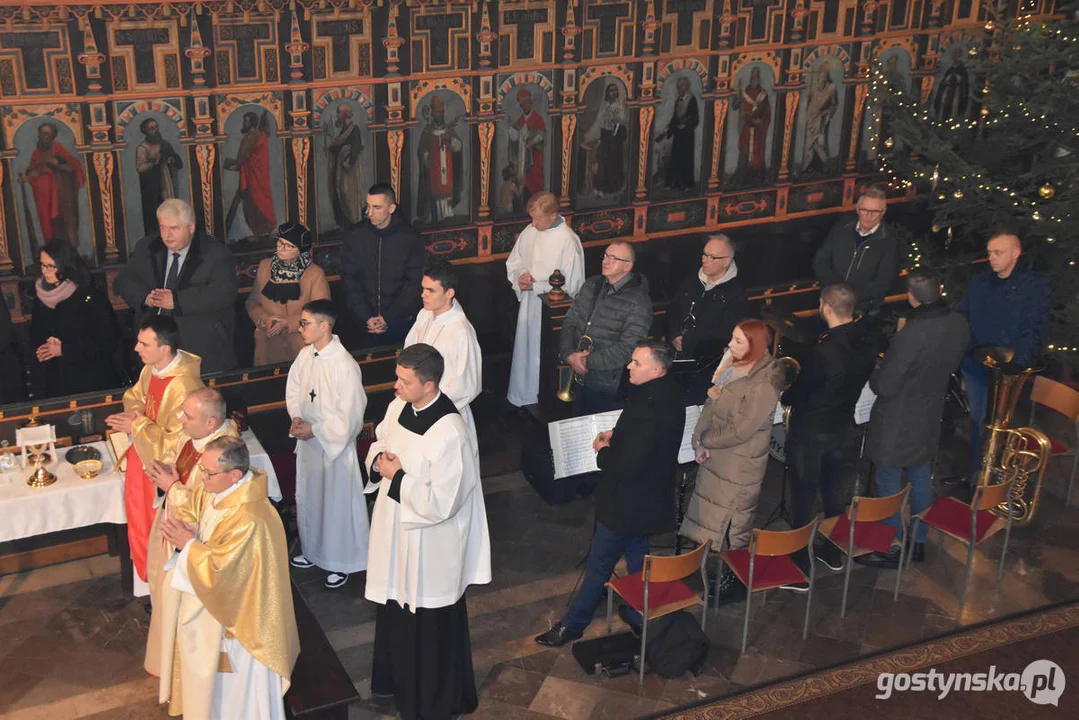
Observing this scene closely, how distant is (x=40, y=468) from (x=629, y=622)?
366 cm

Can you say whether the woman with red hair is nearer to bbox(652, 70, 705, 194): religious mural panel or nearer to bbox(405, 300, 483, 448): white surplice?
bbox(405, 300, 483, 448): white surplice

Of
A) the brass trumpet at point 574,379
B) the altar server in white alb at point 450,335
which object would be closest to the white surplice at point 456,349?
the altar server in white alb at point 450,335

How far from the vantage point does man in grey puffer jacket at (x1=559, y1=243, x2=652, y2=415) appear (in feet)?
28.1

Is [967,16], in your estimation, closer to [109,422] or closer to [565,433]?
[565,433]

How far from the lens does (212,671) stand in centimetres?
618

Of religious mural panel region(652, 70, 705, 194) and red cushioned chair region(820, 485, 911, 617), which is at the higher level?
religious mural panel region(652, 70, 705, 194)

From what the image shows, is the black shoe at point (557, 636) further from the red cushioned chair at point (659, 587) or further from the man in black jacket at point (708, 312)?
the man in black jacket at point (708, 312)

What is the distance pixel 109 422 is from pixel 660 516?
128 inches

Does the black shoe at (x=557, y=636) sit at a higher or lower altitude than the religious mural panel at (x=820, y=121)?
lower

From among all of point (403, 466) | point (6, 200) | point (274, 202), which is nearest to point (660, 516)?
point (403, 466)

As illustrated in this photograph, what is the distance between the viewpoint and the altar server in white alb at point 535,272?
970 centimetres

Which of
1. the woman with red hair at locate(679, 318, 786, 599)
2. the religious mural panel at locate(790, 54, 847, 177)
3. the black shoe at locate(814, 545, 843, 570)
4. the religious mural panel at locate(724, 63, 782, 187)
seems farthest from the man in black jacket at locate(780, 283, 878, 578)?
the religious mural panel at locate(790, 54, 847, 177)

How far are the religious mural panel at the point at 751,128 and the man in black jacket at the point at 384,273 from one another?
4637 millimetres

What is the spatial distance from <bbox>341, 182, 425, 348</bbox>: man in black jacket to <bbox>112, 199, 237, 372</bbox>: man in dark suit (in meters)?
0.97
